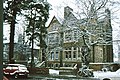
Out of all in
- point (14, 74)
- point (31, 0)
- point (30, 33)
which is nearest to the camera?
point (14, 74)

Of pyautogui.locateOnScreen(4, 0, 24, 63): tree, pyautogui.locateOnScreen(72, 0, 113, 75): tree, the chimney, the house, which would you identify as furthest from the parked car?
the chimney

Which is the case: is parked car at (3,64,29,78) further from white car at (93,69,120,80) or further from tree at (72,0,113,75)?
tree at (72,0,113,75)

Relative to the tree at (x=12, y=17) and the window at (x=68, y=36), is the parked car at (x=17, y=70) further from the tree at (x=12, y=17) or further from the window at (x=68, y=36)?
the window at (x=68, y=36)

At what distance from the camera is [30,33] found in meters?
2.80

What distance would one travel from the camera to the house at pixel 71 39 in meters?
3.35

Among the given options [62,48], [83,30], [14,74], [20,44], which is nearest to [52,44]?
[62,48]

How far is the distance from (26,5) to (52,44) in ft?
4.94

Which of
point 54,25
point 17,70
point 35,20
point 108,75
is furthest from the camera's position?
point 54,25

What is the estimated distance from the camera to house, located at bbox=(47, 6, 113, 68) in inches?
132

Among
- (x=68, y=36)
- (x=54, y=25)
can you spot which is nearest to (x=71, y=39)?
(x=68, y=36)

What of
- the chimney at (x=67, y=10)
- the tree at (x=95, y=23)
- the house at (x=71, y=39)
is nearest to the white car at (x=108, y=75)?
the house at (x=71, y=39)

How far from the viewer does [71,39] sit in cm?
398

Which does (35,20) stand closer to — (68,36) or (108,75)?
(108,75)

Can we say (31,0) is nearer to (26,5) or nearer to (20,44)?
(26,5)
